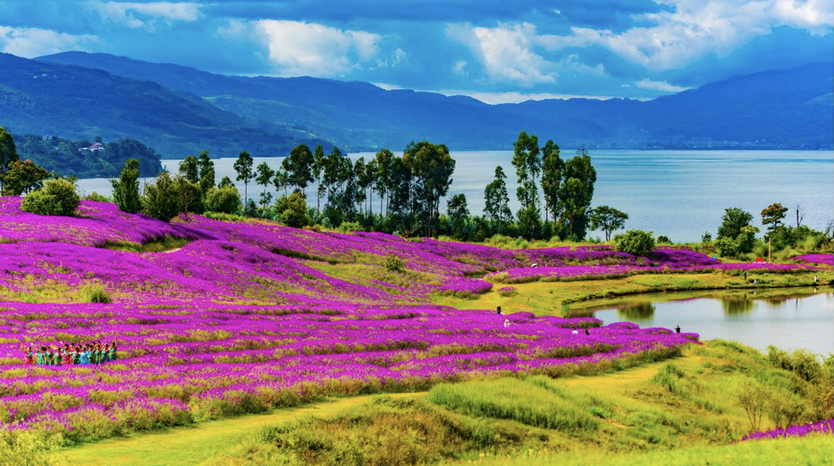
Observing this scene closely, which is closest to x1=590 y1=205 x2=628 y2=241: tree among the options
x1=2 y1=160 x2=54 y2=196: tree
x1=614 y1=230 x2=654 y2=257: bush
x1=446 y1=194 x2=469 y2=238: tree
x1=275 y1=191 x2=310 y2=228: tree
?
x1=446 y1=194 x2=469 y2=238: tree

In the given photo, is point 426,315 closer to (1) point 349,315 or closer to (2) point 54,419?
(1) point 349,315

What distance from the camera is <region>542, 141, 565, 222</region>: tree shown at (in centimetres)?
11981

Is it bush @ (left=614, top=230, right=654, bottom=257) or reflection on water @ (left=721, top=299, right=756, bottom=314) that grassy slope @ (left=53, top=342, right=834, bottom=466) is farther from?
bush @ (left=614, top=230, right=654, bottom=257)

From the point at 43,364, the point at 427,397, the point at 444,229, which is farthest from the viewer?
the point at 444,229

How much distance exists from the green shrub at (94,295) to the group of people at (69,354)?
39.4ft

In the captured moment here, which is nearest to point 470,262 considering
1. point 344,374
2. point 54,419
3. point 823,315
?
point 823,315

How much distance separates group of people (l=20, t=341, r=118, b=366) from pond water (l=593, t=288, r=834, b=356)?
39.8m

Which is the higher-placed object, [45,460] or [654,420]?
[45,460]

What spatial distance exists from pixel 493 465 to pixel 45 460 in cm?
841

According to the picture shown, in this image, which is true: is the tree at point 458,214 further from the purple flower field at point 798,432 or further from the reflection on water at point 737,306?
the purple flower field at point 798,432

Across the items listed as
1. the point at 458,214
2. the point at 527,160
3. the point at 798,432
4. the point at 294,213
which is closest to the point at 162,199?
the point at 294,213

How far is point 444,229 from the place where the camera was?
126 m

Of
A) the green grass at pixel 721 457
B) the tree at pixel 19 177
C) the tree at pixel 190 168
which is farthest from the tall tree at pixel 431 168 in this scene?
the green grass at pixel 721 457

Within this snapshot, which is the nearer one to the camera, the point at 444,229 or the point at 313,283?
the point at 313,283
